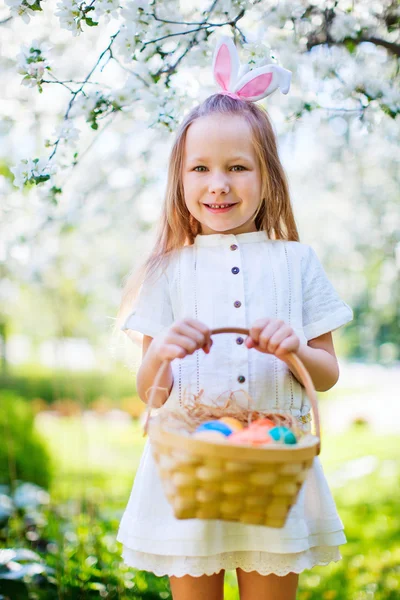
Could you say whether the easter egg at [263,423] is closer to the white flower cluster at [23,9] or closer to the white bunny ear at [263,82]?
the white bunny ear at [263,82]

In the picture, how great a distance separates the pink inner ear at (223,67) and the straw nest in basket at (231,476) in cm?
112

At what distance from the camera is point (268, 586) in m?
1.75

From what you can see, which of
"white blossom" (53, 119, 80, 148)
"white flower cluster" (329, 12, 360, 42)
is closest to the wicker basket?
"white blossom" (53, 119, 80, 148)

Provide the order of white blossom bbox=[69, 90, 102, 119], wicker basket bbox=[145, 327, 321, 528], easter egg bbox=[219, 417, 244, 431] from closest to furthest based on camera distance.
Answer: wicker basket bbox=[145, 327, 321, 528] → easter egg bbox=[219, 417, 244, 431] → white blossom bbox=[69, 90, 102, 119]

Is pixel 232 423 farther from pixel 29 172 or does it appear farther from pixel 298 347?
pixel 29 172

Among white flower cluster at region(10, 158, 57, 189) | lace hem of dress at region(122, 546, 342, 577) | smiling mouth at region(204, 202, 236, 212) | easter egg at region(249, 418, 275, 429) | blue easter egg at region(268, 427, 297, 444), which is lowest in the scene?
lace hem of dress at region(122, 546, 342, 577)

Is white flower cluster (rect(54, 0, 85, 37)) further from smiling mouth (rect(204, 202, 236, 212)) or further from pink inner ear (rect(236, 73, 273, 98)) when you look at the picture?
smiling mouth (rect(204, 202, 236, 212))

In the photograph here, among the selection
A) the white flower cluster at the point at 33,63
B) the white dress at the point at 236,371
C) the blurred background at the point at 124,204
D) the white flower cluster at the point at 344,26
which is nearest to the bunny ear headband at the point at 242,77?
the blurred background at the point at 124,204

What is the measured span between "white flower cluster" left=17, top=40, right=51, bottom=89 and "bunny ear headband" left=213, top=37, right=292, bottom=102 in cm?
54

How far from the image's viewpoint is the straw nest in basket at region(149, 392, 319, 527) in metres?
1.26

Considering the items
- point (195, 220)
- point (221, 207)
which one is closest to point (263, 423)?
point (221, 207)

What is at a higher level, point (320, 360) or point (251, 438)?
point (320, 360)

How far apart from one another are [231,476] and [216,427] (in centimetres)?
19

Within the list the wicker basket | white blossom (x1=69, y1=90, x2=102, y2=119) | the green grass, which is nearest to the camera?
the wicker basket
